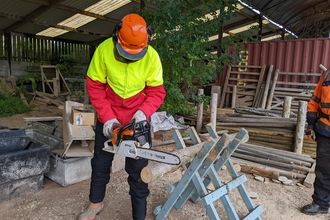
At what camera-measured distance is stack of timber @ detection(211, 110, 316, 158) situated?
4.61 m

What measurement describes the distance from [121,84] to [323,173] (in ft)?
7.54

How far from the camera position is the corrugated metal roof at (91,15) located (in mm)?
9414

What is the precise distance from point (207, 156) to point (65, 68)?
12.5 meters

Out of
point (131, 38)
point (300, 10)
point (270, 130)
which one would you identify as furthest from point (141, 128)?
point (300, 10)

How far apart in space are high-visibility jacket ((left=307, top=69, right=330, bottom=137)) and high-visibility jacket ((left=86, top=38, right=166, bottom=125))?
1.70 meters

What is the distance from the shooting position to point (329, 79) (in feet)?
8.45

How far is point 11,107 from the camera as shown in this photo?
26.8ft

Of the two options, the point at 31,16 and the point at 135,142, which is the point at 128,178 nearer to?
the point at 135,142

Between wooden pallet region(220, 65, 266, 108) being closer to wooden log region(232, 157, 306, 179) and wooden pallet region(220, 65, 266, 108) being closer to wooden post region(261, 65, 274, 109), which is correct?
wooden post region(261, 65, 274, 109)

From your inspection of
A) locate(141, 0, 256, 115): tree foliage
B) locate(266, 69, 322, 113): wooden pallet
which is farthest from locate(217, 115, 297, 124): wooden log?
locate(266, 69, 322, 113): wooden pallet

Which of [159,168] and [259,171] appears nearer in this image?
[159,168]

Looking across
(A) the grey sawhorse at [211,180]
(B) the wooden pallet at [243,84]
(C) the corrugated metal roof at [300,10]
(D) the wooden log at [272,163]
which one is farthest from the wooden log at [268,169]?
(C) the corrugated metal roof at [300,10]

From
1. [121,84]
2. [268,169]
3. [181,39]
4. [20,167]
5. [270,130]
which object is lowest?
[268,169]

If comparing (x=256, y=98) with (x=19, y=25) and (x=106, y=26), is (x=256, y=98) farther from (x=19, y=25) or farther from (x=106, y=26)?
(x=19, y=25)
